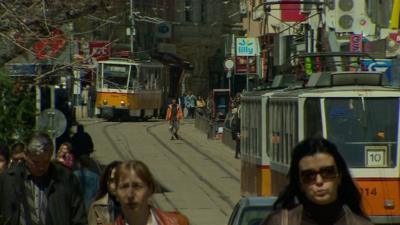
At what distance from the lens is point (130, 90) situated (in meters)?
59.3

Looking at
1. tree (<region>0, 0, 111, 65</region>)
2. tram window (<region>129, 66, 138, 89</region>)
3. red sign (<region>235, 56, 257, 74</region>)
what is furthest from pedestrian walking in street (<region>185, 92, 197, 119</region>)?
tree (<region>0, 0, 111, 65</region>)

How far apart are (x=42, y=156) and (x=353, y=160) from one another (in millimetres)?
8982

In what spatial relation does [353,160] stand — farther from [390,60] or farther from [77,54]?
[390,60]

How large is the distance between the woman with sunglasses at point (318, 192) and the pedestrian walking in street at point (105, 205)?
1.79m

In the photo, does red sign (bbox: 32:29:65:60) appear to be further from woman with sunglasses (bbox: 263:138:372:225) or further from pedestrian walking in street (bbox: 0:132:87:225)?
woman with sunglasses (bbox: 263:138:372:225)

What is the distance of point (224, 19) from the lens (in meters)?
79.7

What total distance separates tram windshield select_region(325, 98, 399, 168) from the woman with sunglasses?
38.9ft

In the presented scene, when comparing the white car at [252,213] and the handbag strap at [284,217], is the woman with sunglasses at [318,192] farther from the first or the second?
the white car at [252,213]

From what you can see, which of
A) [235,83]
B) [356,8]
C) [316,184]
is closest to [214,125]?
[356,8]

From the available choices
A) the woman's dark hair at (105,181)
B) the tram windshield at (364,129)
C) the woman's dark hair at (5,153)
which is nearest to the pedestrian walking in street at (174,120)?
the tram windshield at (364,129)

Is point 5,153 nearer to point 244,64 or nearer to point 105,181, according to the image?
point 105,181

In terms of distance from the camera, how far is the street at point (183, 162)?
24688mm

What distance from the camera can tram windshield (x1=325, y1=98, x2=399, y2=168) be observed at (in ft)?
54.2

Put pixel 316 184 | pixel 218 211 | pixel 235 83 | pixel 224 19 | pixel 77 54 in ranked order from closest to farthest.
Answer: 1. pixel 316 184
2. pixel 77 54
3. pixel 218 211
4. pixel 235 83
5. pixel 224 19
